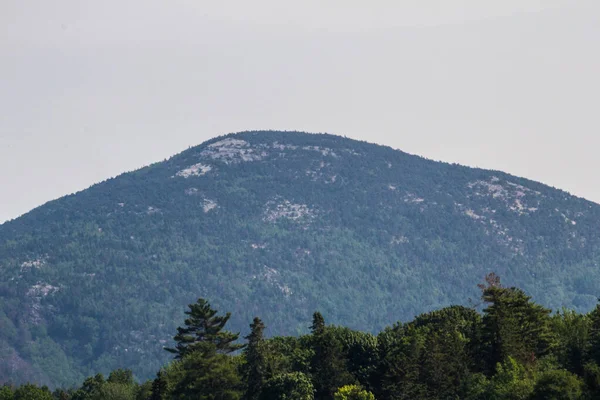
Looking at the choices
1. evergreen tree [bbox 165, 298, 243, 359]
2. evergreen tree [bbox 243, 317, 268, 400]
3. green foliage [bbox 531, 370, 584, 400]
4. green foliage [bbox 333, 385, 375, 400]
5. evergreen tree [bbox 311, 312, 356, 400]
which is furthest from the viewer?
evergreen tree [bbox 165, 298, 243, 359]

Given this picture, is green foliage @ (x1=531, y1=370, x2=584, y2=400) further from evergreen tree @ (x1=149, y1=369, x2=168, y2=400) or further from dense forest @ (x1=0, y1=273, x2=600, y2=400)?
evergreen tree @ (x1=149, y1=369, x2=168, y2=400)

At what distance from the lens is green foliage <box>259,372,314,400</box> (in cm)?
14600

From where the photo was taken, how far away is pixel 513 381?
135 m

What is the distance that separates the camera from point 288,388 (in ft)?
484

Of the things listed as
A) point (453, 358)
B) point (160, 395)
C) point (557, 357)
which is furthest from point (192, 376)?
point (557, 357)

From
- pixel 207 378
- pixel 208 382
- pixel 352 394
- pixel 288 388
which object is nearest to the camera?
pixel 352 394

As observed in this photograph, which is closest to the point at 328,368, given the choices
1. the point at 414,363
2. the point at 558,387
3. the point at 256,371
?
the point at 256,371

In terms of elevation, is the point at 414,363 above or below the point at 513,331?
below

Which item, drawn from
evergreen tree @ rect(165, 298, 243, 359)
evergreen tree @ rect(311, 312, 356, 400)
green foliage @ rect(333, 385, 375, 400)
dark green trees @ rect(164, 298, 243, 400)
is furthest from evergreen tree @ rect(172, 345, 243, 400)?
evergreen tree @ rect(165, 298, 243, 359)

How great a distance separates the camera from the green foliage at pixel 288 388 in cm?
14600

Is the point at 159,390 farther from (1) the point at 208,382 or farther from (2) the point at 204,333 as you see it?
(2) the point at 204,333

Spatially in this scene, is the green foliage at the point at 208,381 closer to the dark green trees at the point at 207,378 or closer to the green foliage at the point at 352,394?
the dark green trees at the point at 207,378

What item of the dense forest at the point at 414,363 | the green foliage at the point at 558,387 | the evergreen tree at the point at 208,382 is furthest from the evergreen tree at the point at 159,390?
the green foliage at the point at 558,387

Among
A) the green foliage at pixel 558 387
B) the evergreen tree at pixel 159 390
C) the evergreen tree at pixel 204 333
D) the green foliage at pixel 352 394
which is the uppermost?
the evergreen tree at pixel 204 333
